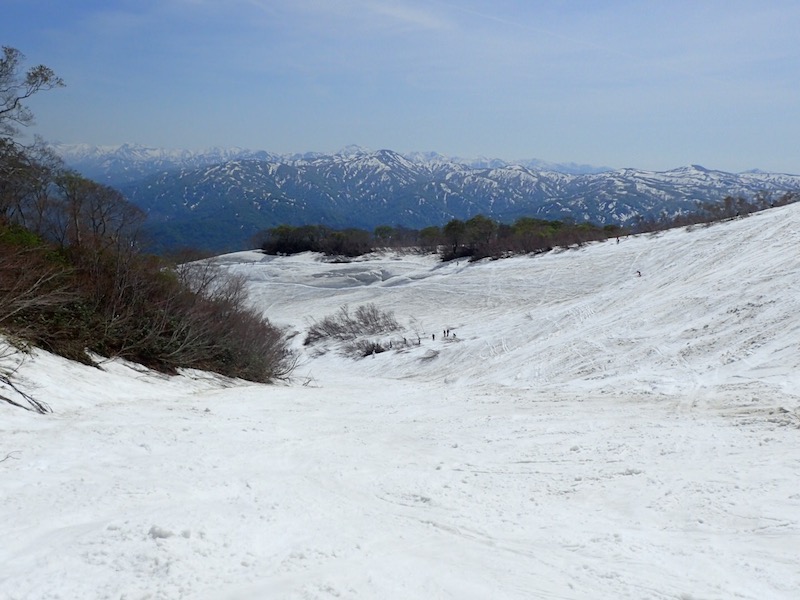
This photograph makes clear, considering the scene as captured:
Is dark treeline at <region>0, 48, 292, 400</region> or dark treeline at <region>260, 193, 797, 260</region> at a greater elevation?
dark treeline at <region>260, 193, 797, 260</region>

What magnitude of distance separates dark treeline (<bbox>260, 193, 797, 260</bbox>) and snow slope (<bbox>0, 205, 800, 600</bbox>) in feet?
128

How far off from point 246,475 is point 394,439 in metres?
3.51

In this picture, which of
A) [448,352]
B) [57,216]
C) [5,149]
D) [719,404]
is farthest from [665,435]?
[57,216]

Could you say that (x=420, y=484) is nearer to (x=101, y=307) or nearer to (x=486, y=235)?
Result: (x=101, y=307)

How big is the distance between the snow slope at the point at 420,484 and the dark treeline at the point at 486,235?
3915 cm

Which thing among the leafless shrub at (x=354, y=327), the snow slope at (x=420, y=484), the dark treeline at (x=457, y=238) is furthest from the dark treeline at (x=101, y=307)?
the dark treeline at (x=457, y=238)

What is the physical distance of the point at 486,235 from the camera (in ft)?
221

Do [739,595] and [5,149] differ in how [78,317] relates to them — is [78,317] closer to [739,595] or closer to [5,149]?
[739,595]

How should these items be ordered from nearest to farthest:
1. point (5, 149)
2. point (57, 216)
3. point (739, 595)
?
1. point (739, 595)
2. point (5, 149)
3. point (57, 216)

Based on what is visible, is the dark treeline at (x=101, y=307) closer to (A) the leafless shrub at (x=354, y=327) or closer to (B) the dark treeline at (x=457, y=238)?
(A) the leafless shrub at (x=354, y=327)

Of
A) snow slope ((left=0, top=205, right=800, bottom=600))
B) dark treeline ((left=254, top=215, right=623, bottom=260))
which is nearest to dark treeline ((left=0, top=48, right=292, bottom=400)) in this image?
snow slope ((left=0, top=205, right=800, bottom=600))

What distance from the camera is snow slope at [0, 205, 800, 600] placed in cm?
440

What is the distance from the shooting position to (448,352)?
27172 mm

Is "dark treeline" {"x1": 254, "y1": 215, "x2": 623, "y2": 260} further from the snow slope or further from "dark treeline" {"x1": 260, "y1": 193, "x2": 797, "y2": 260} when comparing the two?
the snow slope
